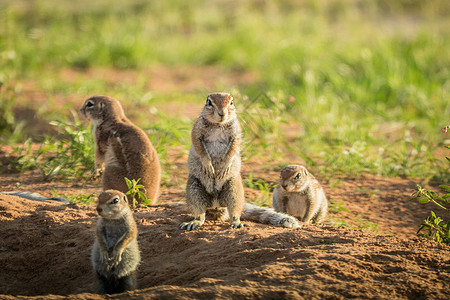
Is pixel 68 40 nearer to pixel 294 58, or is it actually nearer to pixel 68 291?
pixel 294 58

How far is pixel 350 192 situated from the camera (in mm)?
6938

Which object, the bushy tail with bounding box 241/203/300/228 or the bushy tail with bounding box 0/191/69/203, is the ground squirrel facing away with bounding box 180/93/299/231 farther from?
the bushy tail with bounding box 0/191/69/203

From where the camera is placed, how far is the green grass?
26.6 ft

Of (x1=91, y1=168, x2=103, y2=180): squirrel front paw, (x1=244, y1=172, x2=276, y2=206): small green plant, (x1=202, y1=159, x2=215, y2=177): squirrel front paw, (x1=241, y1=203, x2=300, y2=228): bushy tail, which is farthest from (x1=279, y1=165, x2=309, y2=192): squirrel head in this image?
(x1=91, y1=168, x2=103, y2=180): squirrel front paw

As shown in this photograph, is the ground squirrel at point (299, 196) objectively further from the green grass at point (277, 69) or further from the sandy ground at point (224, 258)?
the green grass at point (277, 69)

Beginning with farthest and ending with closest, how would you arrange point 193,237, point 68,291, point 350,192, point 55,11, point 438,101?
point 55,11, point 438,101, point 350,192, point 193,237, point 68,291

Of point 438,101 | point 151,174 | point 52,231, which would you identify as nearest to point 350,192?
point 151,174

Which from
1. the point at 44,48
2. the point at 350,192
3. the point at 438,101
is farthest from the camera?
the point at 44,48

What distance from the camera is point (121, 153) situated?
5.96m

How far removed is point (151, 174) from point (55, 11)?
39.3 ft

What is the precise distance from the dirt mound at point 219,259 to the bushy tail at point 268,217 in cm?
19

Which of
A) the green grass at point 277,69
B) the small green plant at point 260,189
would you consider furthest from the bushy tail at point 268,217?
the green grass at point 277,69

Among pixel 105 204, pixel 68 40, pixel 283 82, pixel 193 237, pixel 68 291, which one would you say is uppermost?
pixel 68 40

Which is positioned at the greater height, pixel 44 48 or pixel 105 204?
pixel 44 48
